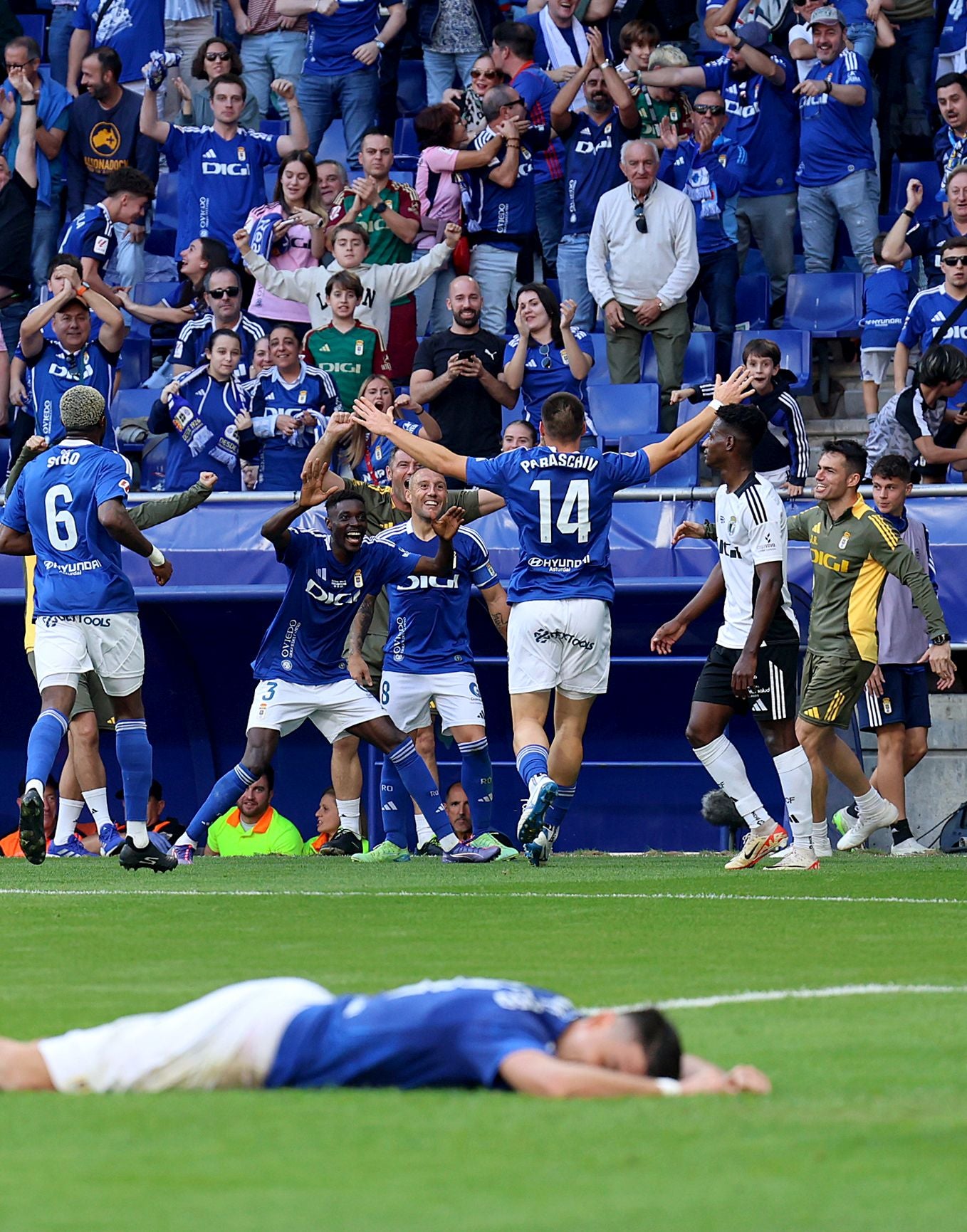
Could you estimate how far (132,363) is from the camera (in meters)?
17.4

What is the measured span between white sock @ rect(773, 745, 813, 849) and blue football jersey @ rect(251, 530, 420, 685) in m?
2.30

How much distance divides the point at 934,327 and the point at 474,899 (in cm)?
736

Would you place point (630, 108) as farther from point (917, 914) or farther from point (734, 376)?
point (917, 914)

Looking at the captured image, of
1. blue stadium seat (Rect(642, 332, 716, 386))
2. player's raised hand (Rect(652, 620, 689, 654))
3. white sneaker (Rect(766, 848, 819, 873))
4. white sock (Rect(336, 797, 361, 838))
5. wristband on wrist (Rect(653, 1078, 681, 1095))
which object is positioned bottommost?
white sock (Rect(336, 797, 361, 838))

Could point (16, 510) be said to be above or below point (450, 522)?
above

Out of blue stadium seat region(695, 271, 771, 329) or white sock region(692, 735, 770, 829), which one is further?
blue stadium seat region(695, 271, 771, 329)

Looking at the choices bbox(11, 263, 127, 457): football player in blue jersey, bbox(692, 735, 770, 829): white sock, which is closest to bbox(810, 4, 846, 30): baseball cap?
bbox(11, 263, 127, 457): football player in blue jersey

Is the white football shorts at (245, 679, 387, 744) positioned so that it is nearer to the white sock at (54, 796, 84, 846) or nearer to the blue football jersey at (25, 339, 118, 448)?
the white sock at (54, 796, 84, 846)

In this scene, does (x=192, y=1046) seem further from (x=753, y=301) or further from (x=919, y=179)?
(x=919, y=179)

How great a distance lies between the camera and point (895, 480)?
11977 millimetres

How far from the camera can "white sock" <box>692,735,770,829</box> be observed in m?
10.9

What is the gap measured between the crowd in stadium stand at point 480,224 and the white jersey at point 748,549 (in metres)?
2.50

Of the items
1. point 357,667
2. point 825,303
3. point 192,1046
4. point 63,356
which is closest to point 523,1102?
point 192,1046

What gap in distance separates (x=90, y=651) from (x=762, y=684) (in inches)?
→ 138
